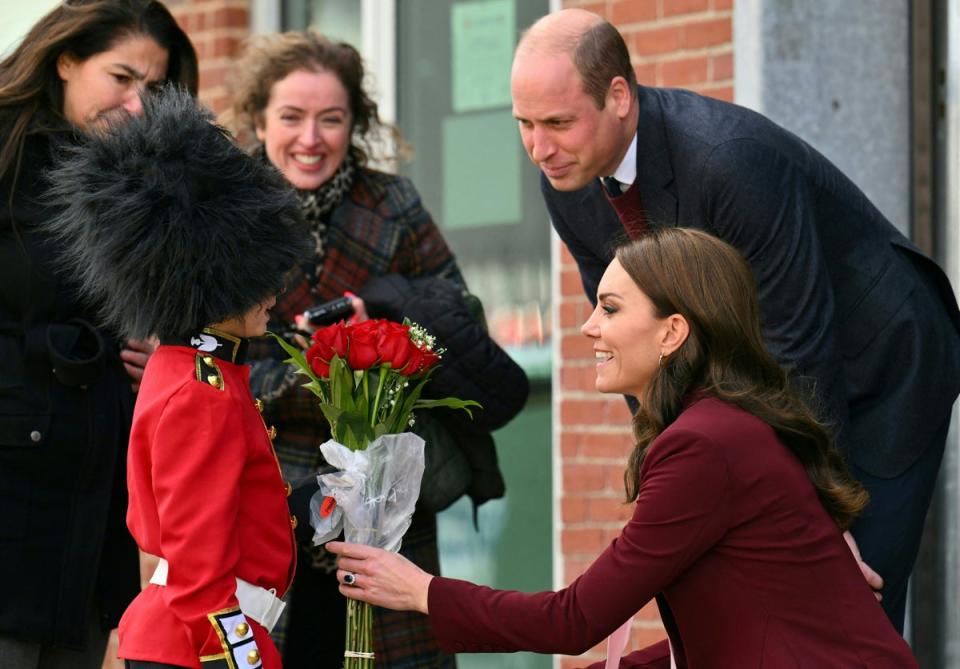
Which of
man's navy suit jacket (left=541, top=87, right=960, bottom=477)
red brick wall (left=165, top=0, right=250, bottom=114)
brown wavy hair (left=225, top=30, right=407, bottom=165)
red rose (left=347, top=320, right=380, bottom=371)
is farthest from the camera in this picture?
red brick wall (left=165, top=0, right=250, bottom=114)

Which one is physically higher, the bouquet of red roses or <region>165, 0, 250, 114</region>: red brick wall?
<region>165, 0, 250, 114</region>: red brick wall

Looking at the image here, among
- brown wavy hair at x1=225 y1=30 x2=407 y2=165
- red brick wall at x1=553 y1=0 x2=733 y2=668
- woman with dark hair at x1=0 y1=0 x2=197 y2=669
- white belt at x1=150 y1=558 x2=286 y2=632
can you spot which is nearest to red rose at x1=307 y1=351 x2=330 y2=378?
white belt at x1=150 y1=558 x2=286 y2=632

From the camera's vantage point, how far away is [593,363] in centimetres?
526

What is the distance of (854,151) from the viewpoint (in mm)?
4949

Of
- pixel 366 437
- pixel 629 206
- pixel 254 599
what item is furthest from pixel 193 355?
pixel 629 206

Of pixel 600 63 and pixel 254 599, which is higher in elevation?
pixel 600 63

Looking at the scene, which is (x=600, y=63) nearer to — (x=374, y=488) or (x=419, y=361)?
(x=419, y=361)

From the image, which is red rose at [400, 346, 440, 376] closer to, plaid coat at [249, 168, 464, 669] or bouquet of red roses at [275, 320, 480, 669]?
bouquet of red roses at [275, 320, 480, 669]

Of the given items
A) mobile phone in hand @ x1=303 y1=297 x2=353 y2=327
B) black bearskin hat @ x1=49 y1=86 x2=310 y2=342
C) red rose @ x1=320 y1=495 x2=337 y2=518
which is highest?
black bearskin hat @ x1=49 y1=86 x2=310 y2=342

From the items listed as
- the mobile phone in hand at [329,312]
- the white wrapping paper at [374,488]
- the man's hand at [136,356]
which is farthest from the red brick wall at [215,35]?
the white wrapping paper at [374,488]

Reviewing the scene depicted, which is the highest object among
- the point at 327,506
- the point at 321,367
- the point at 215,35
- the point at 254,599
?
the point at 215,35

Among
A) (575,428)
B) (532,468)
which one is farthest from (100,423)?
(532,468)

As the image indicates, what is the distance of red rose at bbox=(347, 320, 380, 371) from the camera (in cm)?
330

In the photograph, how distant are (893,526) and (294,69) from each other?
2.06 meters
